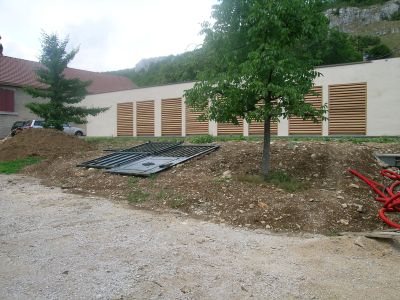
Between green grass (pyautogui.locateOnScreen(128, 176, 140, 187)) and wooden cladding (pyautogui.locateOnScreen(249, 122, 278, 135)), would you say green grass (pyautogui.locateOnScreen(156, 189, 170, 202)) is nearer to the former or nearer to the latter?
green grass (pyautogui.locateOnScreen(128, 176, 140, 187))

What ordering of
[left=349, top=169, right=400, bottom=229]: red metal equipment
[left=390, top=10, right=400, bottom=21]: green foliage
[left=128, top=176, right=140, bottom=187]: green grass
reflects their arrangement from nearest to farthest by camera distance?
[left=349, top=169, right=400, bottom=229]: red metal equipment, [left=128, top=176, right=140, bottom=187]: green grass, [left=390, top=10, right=400, bottom=21]: green foliage

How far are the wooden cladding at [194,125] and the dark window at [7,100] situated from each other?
1658 cm

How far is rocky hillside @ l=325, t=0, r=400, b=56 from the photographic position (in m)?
71.2

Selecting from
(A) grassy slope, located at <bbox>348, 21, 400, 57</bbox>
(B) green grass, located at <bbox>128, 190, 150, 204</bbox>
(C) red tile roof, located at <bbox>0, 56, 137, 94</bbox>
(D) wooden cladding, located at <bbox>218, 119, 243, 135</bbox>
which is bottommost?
(B) green grass, located at <bbox>128, 190, 150, 204</bbox>

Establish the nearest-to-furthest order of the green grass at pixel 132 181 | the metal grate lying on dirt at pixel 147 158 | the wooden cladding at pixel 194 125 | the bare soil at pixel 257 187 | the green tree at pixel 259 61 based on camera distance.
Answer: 1. the bare soil at pixel 257 187
2. the green tree at pixel 259 61
3. the green grass at pixel 132 181
4. the metal grate lying on dirt at pixel 147 158
5. the wooden cladding at pixel 194 125

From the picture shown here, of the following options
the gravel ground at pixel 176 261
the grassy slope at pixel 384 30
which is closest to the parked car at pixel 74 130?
the gravel ground at pixel 176 261

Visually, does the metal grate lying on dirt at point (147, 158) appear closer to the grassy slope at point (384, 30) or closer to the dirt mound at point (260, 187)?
the dirt mound at point (260, 187)

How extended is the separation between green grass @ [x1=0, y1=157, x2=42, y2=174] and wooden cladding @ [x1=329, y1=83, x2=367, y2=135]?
12.0 m

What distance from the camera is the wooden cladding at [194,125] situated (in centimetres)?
2042

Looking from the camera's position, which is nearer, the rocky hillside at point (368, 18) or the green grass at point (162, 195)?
the green grass at point (162, 195)

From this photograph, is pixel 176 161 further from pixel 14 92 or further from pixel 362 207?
pixel 14 92

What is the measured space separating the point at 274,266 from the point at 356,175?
4447mm

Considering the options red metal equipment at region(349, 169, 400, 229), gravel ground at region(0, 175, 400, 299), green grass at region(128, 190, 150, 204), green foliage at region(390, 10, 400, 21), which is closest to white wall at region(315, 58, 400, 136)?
red metal equipment at region(349, 169, 400, 229)

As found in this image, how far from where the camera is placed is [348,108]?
53.6 feet
